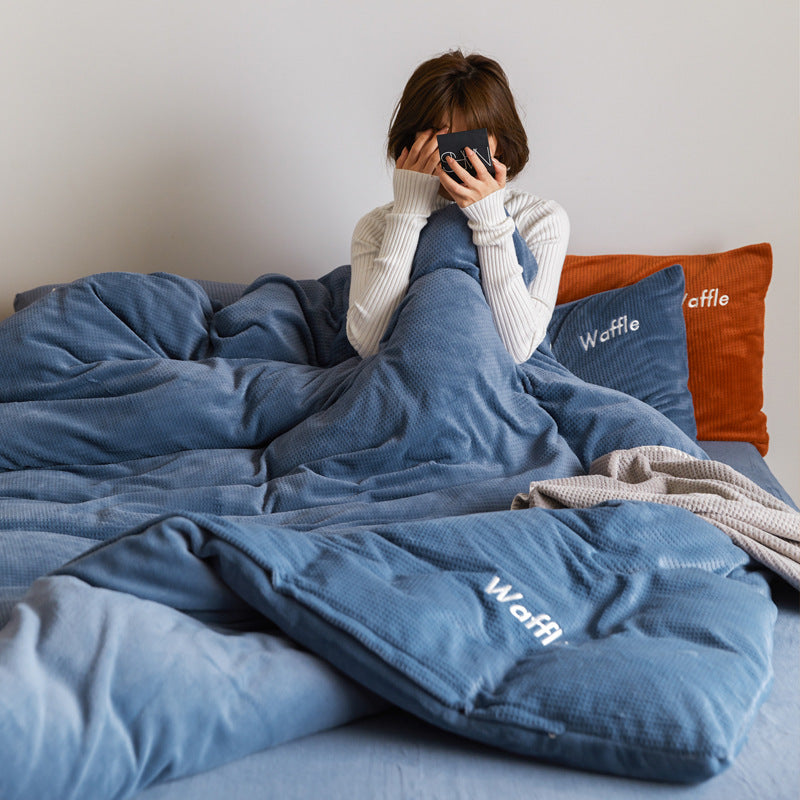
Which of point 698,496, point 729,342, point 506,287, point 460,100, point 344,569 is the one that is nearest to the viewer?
point 344,569

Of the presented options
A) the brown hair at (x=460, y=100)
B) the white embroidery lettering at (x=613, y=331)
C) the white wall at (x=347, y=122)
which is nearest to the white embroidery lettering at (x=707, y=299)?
the white embroidery lettering at (x=613, y=331)

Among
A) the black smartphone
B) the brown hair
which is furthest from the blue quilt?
the brown hair

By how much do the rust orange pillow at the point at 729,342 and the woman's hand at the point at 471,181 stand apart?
19.5 inches

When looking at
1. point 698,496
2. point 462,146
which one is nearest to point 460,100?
point 462,146

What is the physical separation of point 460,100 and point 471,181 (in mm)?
188

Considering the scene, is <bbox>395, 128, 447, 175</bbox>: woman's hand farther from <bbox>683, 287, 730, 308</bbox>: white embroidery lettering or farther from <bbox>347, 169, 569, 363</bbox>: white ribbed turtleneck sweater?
<bbox>683, 287, 730, 308</bbox>: white embroidery lettering

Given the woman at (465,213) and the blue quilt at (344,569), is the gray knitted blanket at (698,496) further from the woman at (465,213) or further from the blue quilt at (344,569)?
the woman at (465,213)

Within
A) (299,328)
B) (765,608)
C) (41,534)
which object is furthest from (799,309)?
(41,534)

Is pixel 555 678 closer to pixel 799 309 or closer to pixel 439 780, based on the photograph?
pixel 439 780

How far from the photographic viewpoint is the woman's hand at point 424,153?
1.52 meters

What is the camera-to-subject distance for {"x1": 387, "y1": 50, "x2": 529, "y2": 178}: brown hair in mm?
1521

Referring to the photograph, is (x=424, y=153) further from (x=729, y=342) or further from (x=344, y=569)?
(x=344, y=569)

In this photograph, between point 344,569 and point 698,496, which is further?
point 698,496

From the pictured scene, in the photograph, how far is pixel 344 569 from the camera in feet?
2.38
